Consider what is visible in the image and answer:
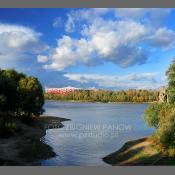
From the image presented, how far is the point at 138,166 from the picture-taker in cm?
3312

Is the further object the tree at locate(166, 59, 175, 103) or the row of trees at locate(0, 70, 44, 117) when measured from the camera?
the row of trees at locate(0, 70, 44, 117)

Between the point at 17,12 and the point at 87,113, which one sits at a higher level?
the point at 17,12

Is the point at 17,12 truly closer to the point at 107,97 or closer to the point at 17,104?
the point at 107,97

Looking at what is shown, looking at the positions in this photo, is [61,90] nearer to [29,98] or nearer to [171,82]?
[171,82]

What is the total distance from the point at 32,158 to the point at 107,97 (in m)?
7.17

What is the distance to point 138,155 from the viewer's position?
120 ft

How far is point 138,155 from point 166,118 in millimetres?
3293

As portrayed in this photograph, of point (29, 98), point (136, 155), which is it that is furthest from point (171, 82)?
point (29, 98)

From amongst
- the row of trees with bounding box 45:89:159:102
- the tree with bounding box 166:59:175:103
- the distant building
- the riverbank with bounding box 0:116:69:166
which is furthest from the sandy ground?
the distant building

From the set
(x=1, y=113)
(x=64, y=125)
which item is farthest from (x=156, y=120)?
(x=1, y=113)

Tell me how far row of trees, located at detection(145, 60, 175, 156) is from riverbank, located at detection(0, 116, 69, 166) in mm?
8152

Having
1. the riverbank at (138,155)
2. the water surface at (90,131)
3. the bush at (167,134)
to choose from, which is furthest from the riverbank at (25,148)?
the bush at (167,134)

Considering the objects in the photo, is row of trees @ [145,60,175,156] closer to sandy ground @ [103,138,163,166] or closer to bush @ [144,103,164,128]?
bush @ [144,103,164,128]

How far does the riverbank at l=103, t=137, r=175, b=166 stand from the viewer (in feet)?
113
